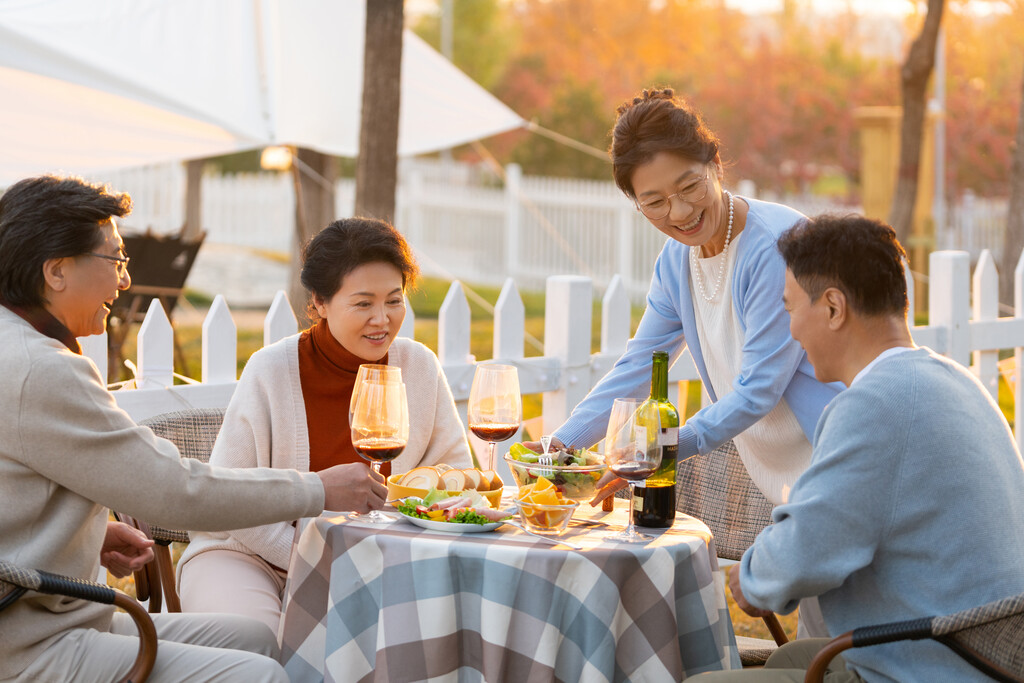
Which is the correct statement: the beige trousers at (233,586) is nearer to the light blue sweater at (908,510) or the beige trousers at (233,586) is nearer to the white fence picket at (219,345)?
the white fence picket at (219,345)

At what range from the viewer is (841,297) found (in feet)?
7.56

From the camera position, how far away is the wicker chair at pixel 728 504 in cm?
361

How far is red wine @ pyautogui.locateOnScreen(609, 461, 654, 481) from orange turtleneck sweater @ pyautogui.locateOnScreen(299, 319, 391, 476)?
1035 mm

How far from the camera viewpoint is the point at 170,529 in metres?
3.30

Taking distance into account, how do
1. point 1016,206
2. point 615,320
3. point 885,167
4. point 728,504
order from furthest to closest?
point 885,167 < point 1016,206 < point 615,320 < point 728,504

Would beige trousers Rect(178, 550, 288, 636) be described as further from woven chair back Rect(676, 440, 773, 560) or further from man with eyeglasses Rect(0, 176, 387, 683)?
woven chair back Rect(676, 440, 773, 560)

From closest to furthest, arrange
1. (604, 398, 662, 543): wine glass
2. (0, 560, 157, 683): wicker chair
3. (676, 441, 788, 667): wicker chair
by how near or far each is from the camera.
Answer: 1. (0, 560, 157, 683): wicker chair
2. (604, 398, 662, 543): wine glass
3. (676, 441, 788, 667): wicker chair

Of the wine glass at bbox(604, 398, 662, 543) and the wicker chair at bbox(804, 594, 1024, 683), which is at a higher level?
the wine glass at bbox(604, 398, 662, 543)

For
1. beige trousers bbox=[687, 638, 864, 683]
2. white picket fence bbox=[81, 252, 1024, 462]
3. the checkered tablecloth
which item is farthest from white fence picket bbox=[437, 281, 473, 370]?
beige trousers bbox=[687, 638, 864, 683]

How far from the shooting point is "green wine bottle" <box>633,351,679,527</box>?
2.75 metres

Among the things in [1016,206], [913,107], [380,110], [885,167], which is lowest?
[1016,206]

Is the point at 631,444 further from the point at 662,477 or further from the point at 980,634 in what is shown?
the point at 980,634

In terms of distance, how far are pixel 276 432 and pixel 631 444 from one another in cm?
121

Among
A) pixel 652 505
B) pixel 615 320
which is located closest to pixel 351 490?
pixel 652 505
